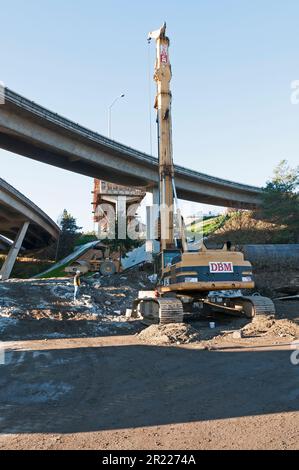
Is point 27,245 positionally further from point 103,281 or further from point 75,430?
point 75,430

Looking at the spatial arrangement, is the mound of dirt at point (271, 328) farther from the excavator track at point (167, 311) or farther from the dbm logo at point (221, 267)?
the excavator track at point (167, 311)

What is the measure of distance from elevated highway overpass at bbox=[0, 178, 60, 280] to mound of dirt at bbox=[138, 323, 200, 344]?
3270 centimetres

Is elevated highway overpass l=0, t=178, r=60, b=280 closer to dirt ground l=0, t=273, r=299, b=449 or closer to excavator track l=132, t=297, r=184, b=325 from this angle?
excavator track l=132, t=297, r=184, b=325

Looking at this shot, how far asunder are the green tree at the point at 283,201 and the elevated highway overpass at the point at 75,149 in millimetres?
9078

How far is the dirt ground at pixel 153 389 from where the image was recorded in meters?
4.77

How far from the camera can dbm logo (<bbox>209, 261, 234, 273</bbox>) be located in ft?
44.9

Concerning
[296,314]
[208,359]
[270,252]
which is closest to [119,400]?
[208,359]

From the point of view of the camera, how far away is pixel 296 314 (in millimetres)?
15852

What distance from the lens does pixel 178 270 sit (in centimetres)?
1369

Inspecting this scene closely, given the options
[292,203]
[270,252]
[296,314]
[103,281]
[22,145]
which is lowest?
[296,314]

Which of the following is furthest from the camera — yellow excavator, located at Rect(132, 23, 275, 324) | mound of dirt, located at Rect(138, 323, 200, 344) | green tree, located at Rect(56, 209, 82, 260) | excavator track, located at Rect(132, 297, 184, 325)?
green tree, located at Rect(56, 209, 82, 260)

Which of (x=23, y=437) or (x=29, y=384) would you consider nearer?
Result: (x=23, y=437)

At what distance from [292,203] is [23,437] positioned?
130 ft

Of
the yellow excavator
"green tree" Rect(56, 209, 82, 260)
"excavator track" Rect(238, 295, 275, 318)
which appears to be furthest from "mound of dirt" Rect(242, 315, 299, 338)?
"green tree" Rect(56, 209, 82, 260)
